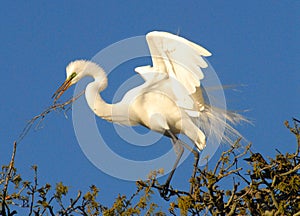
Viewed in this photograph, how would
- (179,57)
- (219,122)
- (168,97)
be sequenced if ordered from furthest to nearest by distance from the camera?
(168,97), (219,122), (179,57)

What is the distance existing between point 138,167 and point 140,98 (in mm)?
864

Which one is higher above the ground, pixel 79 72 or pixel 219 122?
pixel 79 72

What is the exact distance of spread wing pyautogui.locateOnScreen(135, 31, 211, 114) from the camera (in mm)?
7133

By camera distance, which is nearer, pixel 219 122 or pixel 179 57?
pixel 179 57

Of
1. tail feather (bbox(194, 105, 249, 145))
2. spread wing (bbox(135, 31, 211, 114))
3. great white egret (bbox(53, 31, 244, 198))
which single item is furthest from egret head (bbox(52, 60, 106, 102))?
tail feather (bbox(194, 105, 249, 145))

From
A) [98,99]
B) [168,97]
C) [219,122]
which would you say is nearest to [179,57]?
[168,97]

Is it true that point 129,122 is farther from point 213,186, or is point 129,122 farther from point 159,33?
point 213,186

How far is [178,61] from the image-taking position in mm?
7289

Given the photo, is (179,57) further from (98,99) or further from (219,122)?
(98,99)

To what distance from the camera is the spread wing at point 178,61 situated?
7.13 metres

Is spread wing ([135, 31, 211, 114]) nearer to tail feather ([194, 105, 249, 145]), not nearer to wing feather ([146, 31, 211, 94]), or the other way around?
wing feather ([146, 31, 211, 94])

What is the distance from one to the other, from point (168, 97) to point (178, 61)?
65cm

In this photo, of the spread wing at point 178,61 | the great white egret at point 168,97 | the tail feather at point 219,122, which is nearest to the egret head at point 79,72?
the great white egret at point 168,97

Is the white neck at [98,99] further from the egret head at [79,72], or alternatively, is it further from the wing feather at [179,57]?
the wing feather at [179,57]
